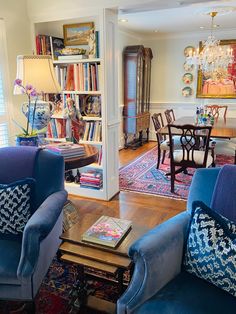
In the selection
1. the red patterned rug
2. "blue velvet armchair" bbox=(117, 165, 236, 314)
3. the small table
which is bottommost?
the red patterned rug

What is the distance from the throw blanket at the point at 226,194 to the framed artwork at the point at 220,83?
4.59m

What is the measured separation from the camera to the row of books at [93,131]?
10.5 feet

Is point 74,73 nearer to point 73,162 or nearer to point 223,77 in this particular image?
point 73,162

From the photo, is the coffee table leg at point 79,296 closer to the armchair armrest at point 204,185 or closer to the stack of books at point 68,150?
→ the armchair armrest at point 204,185

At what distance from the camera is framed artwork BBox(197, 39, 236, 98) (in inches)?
221

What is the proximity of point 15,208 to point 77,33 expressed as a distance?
2340 mm

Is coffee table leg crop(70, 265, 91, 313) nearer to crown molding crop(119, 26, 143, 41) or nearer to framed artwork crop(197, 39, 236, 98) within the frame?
crown molding crop(119, 26, 143, 41)

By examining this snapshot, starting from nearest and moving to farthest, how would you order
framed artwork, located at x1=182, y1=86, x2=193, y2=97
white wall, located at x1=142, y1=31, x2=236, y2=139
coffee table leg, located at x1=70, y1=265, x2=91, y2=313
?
coffee table leg, located at x1=70, y1=265, x2=91, y2=313, white wall, located at x1=142, y1=31, x2=236, y2=139, framed artwork, located at x1=182, y1=86, x2=193, y2=97

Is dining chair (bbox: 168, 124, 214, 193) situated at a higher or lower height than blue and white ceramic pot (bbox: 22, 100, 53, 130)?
lower

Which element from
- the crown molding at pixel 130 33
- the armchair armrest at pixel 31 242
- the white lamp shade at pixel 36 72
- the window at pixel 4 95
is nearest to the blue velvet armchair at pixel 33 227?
the armchair armrest at pixel 31 242

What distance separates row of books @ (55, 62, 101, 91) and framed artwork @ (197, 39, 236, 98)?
329 cm

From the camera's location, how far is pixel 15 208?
5.44 feet

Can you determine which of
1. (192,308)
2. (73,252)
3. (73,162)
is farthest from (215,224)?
(73,162)

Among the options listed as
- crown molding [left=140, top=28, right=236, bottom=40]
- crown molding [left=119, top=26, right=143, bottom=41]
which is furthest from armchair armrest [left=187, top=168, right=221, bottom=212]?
crown molding [left=140, top=28, right=236, bottom=40]
